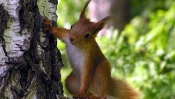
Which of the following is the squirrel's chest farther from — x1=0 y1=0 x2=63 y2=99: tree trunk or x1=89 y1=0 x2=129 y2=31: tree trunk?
x1=89 y1=0 x2=129 y2=31: tree trunk

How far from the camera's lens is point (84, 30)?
9.49 ft

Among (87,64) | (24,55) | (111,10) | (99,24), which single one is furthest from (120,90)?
(111,10)

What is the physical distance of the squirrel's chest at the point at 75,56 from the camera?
2.92 metres

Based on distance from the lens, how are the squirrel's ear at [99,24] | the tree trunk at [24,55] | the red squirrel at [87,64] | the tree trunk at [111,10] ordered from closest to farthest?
the tree trunk at [24,55], the red squirrel at [87,64], the squirrel's ear at [99,24], the tree trunk at [111,10]

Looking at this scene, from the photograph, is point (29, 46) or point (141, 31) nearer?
point (29, 46)

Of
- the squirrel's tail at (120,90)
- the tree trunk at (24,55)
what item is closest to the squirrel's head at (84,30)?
the squirrel's tail at (120,90)

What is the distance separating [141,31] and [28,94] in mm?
5809

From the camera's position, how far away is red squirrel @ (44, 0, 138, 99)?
276 centimetres

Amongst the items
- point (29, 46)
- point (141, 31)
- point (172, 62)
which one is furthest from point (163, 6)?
point (29, 46)

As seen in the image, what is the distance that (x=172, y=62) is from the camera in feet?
14.6

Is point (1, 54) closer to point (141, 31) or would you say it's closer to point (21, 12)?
point (21, 12)

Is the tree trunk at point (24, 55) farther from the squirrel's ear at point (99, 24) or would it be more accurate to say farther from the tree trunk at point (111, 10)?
the tree trunk at point (111, 10)

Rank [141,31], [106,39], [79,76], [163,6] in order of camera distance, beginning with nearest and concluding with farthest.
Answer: [79,76]
[106,39]
[141,31]
[163,6]

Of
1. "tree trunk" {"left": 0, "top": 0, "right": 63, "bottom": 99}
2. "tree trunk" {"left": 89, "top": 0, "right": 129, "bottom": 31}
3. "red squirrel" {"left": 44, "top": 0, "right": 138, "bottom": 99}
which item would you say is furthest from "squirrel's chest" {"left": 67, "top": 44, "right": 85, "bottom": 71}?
"tree trunk" {"left": 89, "top": 0, "right": 129, "bottom": 31}
